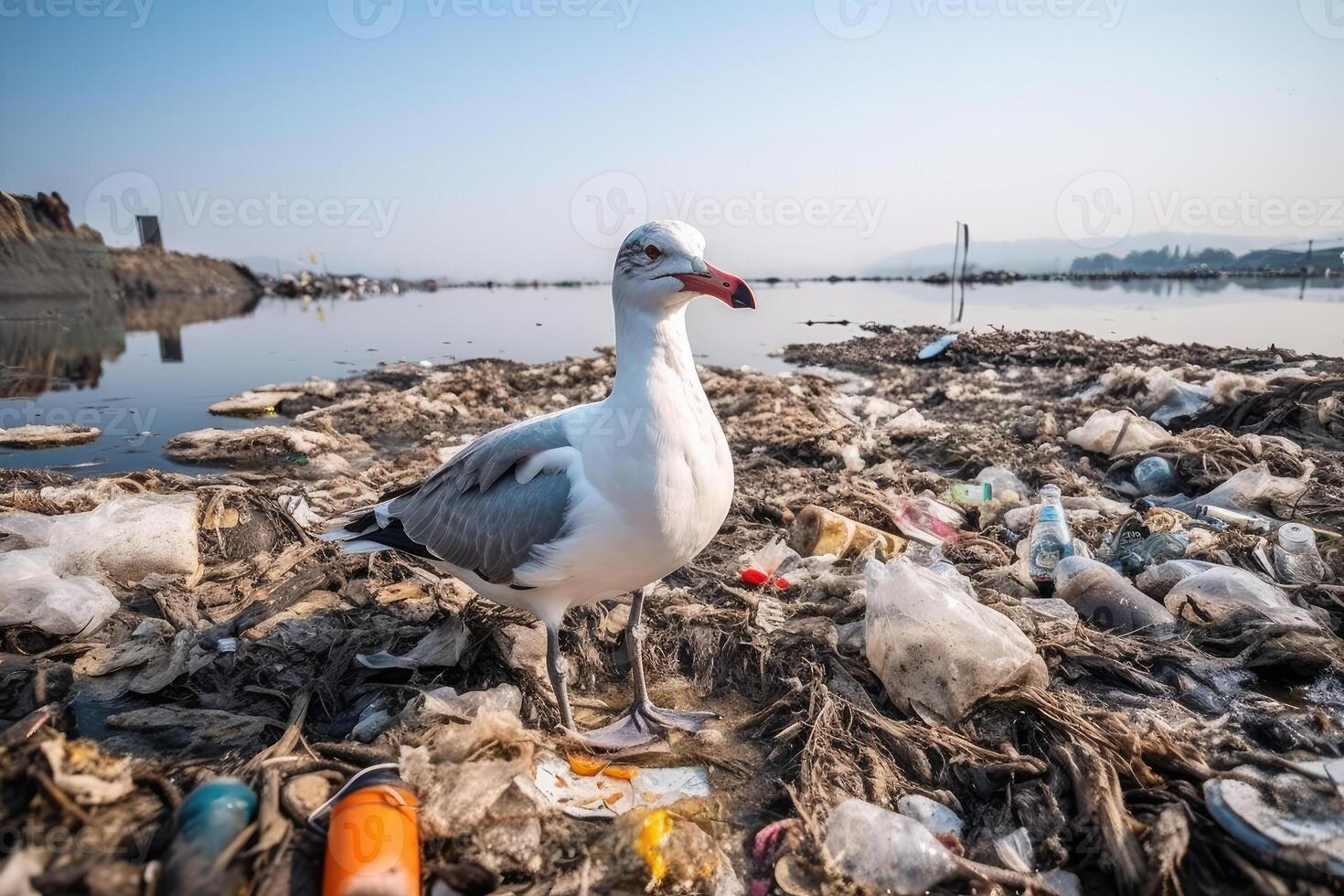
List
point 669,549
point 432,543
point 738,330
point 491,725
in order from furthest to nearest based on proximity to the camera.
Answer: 1. point 738,330
2. point 432,543
3. point 669,549
4. point 491,725

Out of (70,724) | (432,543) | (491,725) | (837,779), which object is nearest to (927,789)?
(837,779)

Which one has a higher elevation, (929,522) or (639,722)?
(929,522)

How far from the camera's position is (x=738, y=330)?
2223cm

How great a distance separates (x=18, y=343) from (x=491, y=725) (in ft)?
78.8

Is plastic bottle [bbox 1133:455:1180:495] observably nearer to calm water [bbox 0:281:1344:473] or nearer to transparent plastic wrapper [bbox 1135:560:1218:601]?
transparent plastic wrapper [bbox 1135:560:1218:601]

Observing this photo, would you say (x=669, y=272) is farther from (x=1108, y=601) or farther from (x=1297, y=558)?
(x=1297, y=558)

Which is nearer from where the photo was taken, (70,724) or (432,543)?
(70,724)

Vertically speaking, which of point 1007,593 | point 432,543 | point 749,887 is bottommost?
point 749,887

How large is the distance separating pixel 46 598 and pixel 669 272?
128 inches

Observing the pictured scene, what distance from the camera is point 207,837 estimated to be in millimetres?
1641

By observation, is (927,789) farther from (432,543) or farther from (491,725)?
(432,543)

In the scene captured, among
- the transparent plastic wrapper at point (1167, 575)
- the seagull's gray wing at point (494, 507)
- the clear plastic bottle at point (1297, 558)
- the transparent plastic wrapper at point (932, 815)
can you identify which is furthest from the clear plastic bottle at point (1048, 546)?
the seagull's gray wing at point (494, 507)

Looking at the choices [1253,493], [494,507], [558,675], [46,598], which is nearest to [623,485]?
[494,507]

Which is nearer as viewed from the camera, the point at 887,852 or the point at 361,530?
the point at 887,852
